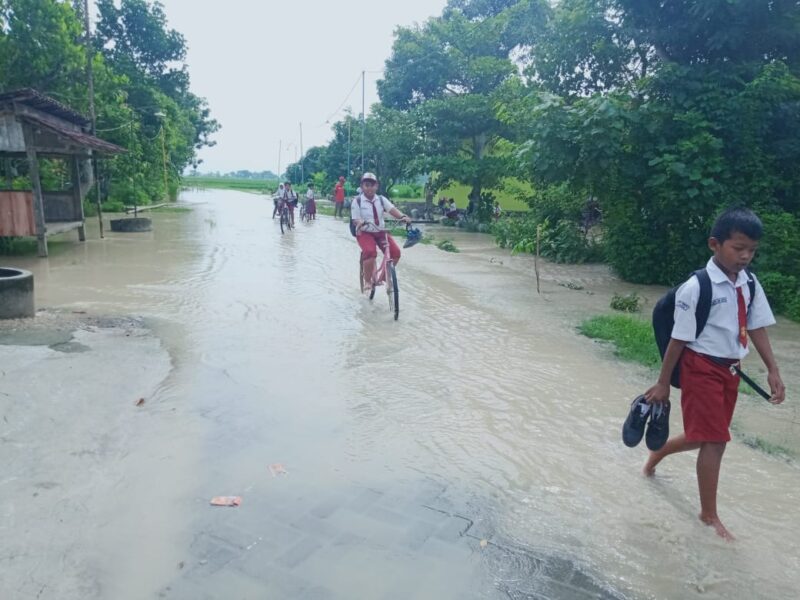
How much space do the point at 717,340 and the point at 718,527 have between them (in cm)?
104

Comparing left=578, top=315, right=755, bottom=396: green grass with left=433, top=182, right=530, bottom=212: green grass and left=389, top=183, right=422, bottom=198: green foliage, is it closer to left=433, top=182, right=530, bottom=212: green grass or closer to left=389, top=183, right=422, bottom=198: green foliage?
left=433, top=182, right=530, bottom=212: green grass

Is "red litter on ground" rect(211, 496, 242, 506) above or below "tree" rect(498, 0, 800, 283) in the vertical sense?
below

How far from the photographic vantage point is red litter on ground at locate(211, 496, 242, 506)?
3613 millimetres

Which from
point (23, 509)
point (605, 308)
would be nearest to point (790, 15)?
point (605, 308)

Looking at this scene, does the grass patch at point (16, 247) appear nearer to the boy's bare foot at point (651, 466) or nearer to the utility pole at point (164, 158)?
the boy's bare foot at point (651, 466)

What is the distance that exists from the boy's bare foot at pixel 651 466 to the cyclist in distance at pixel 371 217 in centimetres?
526

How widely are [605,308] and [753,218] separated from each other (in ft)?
22.0

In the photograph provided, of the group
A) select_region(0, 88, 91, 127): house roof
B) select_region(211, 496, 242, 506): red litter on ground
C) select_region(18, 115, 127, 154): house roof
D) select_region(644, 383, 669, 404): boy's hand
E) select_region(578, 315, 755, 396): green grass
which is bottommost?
select_region(211, 496, 242, 506): red litter on ground

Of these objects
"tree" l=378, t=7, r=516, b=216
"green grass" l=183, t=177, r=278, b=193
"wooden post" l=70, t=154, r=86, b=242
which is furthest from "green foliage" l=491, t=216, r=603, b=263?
"green grass" l=183, t=177, r=278, b=193

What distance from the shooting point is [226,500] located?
144 inches

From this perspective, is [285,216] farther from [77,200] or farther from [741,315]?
[741,315]

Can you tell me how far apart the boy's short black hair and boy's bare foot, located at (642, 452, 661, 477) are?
1.49 metres

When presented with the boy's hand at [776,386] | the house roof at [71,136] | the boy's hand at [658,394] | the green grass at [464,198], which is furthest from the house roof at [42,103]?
the green grass at [464,198]

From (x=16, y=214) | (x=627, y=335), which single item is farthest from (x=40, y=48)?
(x=627, y=335)
